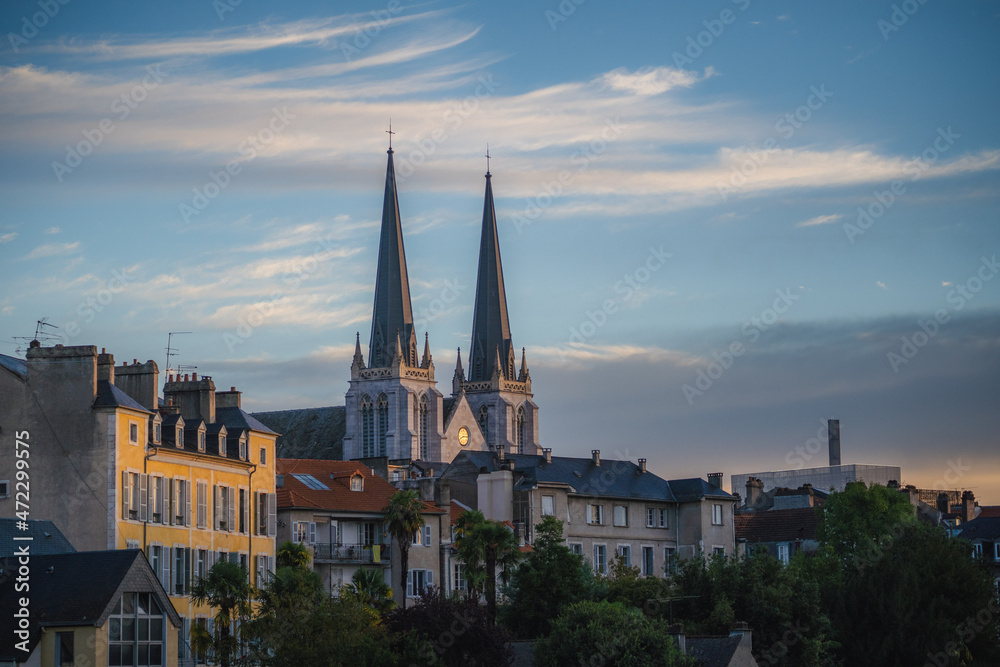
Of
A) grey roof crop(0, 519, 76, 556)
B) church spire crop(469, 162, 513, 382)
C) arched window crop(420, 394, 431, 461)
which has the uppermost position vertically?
church spire crop(469, 162, 513, 382)

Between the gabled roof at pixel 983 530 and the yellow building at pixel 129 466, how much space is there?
5091 centimetres

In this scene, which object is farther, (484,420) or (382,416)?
(484,420)

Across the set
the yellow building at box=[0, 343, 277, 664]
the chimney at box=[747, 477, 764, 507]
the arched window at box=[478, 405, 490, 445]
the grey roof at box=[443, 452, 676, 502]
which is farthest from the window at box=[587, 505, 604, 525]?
the arched window at box=[478, 405, 490, 445]

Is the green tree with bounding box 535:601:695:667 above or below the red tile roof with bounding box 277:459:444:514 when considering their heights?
below

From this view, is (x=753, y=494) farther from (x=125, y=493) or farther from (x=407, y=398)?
(x=125, y=493)

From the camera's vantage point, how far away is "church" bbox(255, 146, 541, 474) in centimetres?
17612

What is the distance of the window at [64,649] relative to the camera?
5341 centimetres

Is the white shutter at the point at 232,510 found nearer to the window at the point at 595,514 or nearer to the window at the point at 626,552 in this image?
the window at the point at 595,514

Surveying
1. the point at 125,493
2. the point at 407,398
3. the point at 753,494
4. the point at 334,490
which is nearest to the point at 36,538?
the point at 125,493

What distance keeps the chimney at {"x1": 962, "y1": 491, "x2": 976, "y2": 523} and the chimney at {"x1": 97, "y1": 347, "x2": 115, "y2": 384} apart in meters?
77.3

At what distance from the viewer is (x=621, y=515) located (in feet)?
328

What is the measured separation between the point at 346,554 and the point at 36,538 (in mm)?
24141

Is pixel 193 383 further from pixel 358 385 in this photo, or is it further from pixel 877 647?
pixel 358 385

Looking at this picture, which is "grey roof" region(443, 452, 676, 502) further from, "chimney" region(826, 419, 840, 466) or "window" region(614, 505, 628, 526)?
"chimney" region(826, 419, 840, 466)
